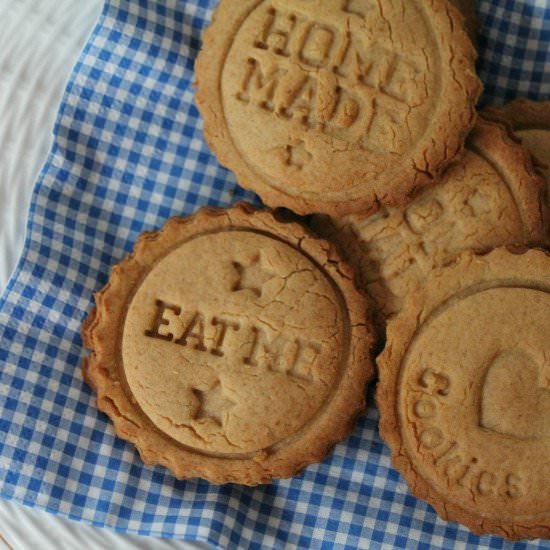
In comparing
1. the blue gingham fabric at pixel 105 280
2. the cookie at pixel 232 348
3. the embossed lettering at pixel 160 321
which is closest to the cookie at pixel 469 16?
the blue gingham fabric at pixel 105 280

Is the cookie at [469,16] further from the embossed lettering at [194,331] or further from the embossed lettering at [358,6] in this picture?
the embossed lettering at [194,331]

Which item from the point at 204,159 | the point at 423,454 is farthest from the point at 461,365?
the point at 204,159

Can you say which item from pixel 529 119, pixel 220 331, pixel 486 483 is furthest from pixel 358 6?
pixel 486 483

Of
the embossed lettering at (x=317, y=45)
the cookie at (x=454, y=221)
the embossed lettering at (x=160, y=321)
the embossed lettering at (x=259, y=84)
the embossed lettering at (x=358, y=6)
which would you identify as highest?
the embossed lettering at (x=358, y=6)

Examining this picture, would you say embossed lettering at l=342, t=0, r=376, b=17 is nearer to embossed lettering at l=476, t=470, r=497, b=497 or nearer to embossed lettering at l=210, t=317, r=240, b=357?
embossed lettering at l=210, t=317, r=240, b=357

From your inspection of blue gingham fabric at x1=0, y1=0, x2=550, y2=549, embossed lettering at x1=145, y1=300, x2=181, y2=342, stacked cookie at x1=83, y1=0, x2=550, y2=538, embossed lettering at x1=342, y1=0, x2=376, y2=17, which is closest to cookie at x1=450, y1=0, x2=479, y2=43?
blue gingham fabric at x1=0, y1=0, x2=550, y2=549

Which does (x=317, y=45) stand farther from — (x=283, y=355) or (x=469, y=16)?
A: (x=283, y=355)

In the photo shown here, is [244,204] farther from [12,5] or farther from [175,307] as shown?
[12,5]
